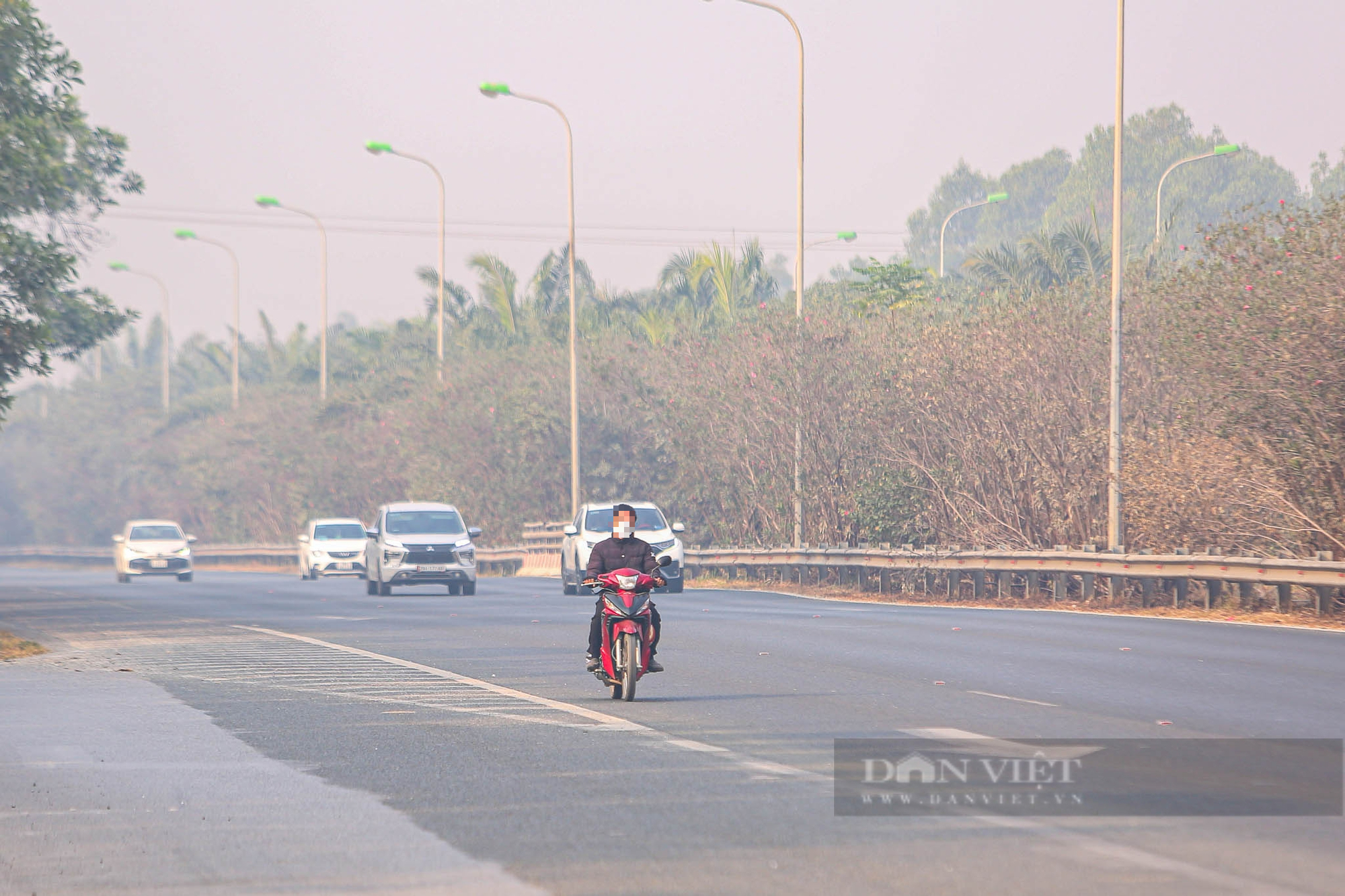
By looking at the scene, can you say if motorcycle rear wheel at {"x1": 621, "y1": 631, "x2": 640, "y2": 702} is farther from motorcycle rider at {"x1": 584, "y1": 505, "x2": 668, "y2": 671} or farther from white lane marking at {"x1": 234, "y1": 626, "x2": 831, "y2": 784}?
white lane marking at {"x1": 234, "y1": 626, "x2": 831, "y2": 784}

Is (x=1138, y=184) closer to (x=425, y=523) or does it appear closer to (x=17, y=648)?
(x=425, y=523)

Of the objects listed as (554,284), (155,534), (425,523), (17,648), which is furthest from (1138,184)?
(17,648)

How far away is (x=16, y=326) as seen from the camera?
24.5m

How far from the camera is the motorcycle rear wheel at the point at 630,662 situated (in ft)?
48.6

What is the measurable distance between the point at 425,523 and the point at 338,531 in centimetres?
1220

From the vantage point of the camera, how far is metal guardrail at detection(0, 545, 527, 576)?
175 ft

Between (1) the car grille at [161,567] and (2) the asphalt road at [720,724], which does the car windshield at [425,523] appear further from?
(1) the car grille at [161,567]

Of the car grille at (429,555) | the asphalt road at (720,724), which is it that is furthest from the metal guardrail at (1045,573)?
the car grille at (429,555)

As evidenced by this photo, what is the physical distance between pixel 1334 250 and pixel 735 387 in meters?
18.5

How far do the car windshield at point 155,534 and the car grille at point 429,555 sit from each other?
62.1 ft

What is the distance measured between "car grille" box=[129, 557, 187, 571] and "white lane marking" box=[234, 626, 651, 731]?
28.1 metres

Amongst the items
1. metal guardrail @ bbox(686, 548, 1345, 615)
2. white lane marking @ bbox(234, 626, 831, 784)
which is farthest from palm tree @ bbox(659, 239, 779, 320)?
white lane marking @ bbox(234, 626, 831, 784)

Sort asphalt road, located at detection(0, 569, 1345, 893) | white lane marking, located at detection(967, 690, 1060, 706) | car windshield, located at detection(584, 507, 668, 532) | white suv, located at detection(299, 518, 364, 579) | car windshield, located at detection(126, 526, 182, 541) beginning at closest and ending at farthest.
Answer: asphalt road, located at detection(0, 569, 1345, 893), white lane marking, located at detection(967, 690, 1060, 706), car windshield, located at detection(584, 507, 668, 532), white suv, located at detection(299, 518, 364, 579), car windshield, located at detection(126, 526, 182, 541)

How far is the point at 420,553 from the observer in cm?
3525
